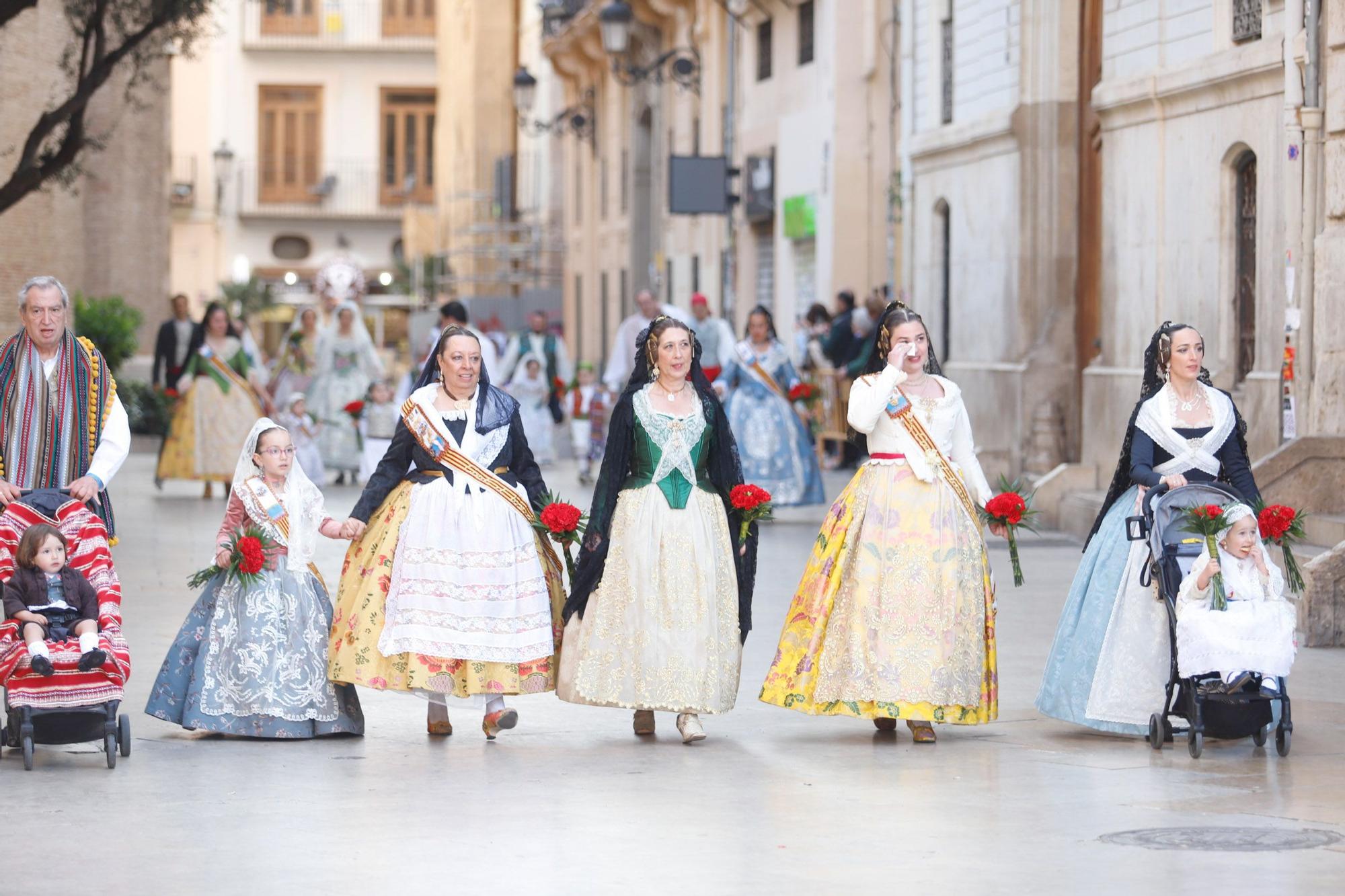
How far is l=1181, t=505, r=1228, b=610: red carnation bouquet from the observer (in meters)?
8.57

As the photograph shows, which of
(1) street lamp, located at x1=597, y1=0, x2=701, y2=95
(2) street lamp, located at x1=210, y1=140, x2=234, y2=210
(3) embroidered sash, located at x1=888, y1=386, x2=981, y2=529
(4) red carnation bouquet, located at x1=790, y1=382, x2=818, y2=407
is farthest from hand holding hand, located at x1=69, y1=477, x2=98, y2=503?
(2) street lamp, located at x1=210, y1=140, x2=234, y2=210

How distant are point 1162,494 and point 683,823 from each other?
8.76 ft

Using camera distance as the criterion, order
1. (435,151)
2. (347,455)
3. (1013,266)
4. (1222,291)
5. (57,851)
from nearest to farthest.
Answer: (57,851) → (1222,291) → (1013,266) → (347,455) → (435,151)

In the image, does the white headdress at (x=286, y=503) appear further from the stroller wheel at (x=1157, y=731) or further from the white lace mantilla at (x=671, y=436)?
the stroller wheel at (x=1157, y=731)

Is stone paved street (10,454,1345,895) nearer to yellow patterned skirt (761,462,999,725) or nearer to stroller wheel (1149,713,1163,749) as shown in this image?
stroller wheel (1149,713,1163,749)

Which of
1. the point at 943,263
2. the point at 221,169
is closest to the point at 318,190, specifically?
the point at 221,169

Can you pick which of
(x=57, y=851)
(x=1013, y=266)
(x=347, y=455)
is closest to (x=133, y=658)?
(x=57, y=851)

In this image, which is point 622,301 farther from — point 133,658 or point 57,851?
point 57,851

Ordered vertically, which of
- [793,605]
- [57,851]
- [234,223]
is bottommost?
[57,851]

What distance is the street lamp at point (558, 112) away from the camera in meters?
38.4

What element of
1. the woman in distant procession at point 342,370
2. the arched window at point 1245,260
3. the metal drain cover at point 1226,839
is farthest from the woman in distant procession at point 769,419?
the metal drain cover at point 1226,839

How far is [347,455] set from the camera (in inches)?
931

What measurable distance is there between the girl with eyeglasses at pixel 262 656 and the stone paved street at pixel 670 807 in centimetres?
12

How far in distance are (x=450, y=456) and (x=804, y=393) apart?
32.3 ft
